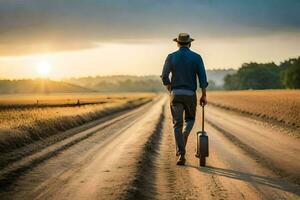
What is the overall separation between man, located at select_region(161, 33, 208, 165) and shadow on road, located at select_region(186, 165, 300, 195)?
2.91 feet

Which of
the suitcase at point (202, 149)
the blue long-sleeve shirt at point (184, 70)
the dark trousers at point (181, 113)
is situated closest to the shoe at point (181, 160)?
the dark trousers at point (181, 113)

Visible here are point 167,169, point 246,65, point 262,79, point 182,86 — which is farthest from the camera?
point 246,65

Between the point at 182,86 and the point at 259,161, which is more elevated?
the point at 182,86

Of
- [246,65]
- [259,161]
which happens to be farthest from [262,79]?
[259,161]

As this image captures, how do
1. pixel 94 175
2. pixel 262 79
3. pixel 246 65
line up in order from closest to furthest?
pixel 94 175, pixel 262 79, pixel 246 65

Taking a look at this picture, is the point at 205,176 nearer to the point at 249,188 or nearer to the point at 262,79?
the point at 249,188

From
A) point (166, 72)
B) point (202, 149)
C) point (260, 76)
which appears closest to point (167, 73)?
point (166, 72)

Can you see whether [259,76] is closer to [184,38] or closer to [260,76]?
[260,76]

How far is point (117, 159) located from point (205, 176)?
9.05 feet

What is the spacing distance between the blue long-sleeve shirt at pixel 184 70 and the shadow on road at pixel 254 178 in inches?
68.8

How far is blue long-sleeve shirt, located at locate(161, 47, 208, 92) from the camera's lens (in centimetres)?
1094

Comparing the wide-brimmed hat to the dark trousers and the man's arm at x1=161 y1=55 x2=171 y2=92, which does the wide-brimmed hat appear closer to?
the man's arm at x1=161 y1=55 x2=171 y2=92

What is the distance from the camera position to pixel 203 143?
10773mm

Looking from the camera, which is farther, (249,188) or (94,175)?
(94,175)
